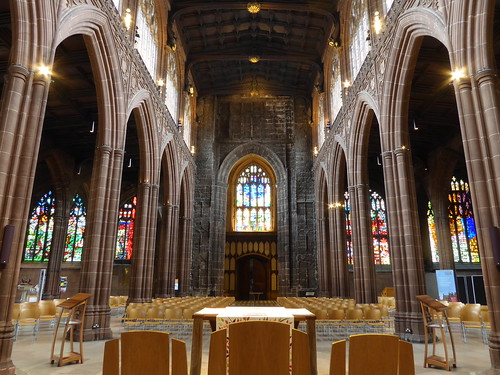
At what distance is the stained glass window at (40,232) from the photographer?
24.6m

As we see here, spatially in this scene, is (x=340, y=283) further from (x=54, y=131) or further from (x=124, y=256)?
(x=54, y=131)

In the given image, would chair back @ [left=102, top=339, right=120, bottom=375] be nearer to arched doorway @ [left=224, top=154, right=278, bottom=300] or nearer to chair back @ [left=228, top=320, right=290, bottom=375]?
chair back @ [left=228, top=320, right=290, bottom=375]

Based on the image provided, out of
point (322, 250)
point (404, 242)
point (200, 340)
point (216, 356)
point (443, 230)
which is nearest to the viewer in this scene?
point (216, 356)

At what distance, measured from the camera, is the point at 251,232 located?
27.3 metres

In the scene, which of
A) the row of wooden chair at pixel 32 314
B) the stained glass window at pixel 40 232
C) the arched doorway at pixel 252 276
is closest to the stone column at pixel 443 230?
the arched doorway at pixel 252 276

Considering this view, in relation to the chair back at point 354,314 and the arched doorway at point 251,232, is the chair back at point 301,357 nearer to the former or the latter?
the chair back at point 354,314

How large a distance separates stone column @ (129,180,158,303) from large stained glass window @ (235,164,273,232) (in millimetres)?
12435

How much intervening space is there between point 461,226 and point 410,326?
16.9 m

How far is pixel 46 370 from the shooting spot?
6.33 metres

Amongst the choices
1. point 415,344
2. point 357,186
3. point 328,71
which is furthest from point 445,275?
point 328,71

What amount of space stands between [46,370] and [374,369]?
5957mm

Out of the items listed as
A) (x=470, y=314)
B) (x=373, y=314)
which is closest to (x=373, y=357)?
(x=373, y=314)

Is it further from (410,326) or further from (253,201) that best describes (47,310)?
(253,201)

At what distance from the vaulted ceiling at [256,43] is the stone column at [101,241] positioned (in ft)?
35.6
